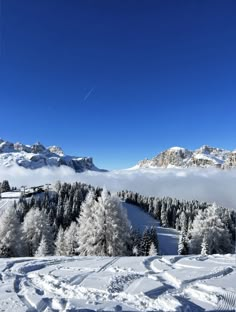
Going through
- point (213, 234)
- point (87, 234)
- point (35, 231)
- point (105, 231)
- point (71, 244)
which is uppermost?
point (105, 231)

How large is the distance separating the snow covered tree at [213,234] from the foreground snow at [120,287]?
27.9 m

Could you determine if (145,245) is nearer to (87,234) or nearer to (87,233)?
(87,233)

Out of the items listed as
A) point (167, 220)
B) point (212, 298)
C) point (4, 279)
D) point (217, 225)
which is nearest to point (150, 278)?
point (212, 298)

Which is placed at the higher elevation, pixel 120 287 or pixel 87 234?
pixel 120 287

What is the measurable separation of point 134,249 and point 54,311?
4800 centimetres

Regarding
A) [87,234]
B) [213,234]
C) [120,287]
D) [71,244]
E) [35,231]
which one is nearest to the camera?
[120,287]

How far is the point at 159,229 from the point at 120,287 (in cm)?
12100

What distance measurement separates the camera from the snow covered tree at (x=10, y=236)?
4211 cm

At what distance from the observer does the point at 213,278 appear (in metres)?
12.8

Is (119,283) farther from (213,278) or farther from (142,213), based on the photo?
(142,213)

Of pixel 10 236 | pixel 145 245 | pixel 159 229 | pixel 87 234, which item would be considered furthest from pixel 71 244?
pixel 159 229

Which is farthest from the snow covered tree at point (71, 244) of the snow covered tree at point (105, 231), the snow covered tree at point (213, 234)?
the snow covered tree at point (213, 234)

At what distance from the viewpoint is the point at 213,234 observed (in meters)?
43.0

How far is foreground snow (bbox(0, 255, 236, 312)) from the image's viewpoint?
370 inches
